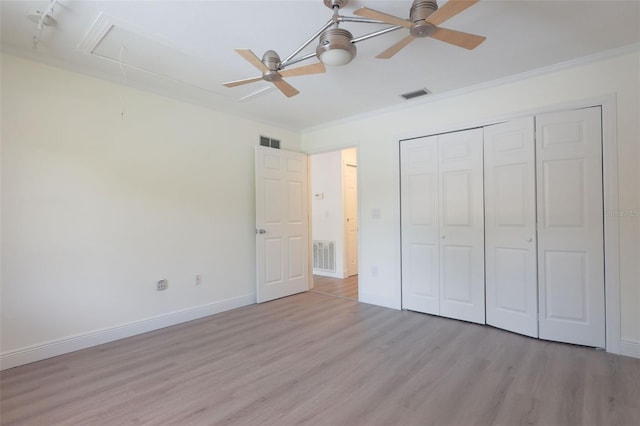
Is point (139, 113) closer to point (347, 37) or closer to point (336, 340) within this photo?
point (347, 37)

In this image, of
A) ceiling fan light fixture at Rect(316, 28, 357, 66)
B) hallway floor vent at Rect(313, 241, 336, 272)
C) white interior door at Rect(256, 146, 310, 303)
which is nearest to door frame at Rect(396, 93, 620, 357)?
ceiling fan light fixture at Rect(316, 28, 357, 66)

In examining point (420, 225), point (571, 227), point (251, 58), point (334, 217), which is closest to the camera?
point (251, 58)

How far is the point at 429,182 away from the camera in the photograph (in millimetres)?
3738

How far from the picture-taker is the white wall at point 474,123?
103 inches

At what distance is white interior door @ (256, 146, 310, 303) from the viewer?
4.32 metres

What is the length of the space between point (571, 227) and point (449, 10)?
2.32m

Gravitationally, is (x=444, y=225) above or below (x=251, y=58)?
below

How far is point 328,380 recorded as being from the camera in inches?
89.7

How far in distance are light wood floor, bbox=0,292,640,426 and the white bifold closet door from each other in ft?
1.40

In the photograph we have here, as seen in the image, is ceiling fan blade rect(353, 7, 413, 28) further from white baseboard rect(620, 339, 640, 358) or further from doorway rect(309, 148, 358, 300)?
doorway rect(309, 148, 358, 300)

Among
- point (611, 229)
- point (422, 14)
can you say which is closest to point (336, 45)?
point (422, 14)

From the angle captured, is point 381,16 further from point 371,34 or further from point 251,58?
point 251,58

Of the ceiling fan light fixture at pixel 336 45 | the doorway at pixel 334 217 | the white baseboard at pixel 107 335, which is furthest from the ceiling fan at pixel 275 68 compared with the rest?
the doorway at pixel 334 217

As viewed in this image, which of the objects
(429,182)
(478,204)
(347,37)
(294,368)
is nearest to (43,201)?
(294,368)
